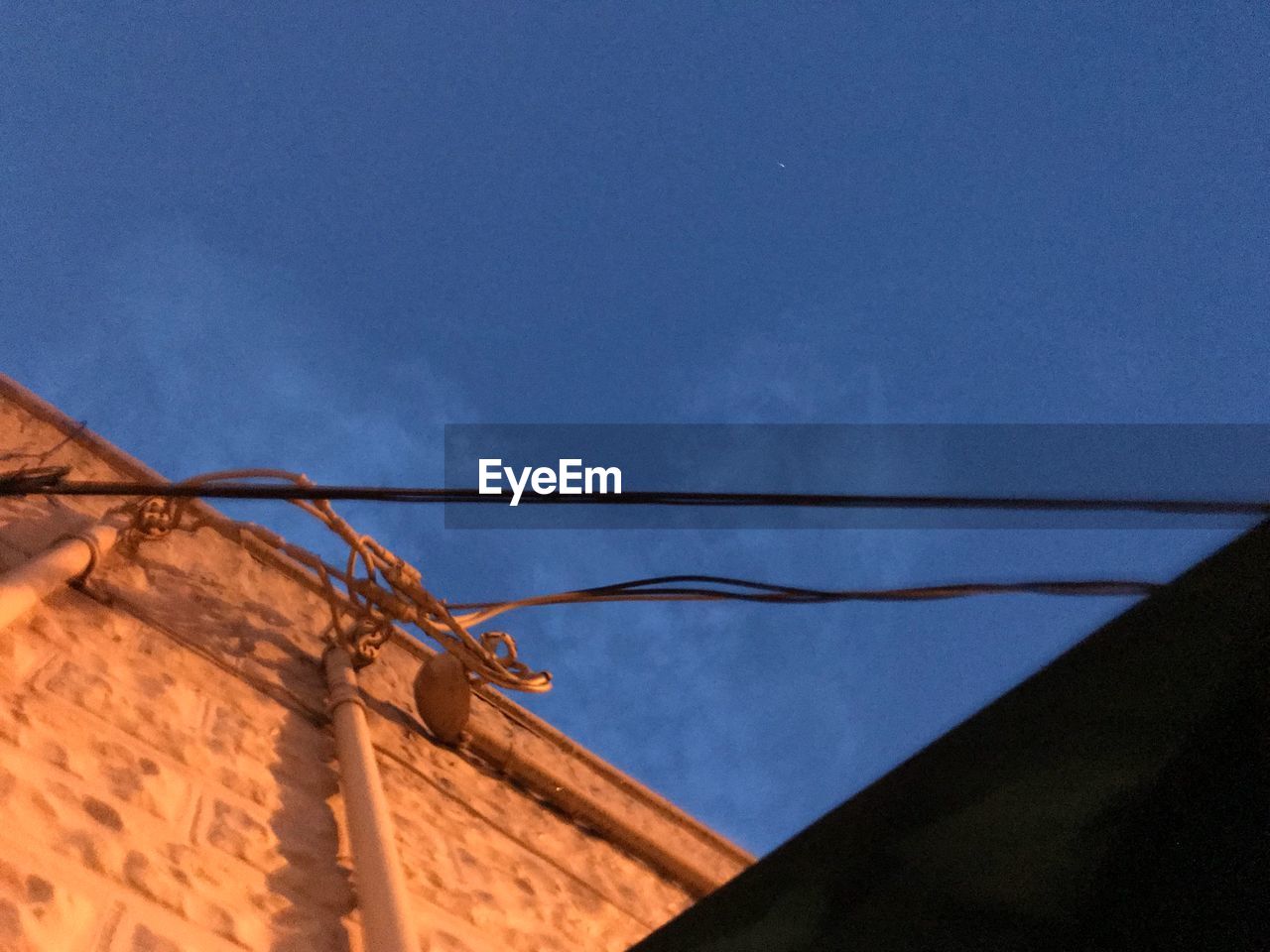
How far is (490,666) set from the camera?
13.1ft

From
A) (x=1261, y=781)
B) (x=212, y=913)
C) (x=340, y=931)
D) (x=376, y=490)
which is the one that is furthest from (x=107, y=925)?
(x=1261, y=781)

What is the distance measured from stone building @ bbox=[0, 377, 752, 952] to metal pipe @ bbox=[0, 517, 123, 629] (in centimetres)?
6

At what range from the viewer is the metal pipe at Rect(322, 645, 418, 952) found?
2.31 meters

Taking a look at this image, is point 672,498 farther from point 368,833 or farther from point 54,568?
point 54,568

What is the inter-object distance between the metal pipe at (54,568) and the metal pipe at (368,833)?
2.39 feet

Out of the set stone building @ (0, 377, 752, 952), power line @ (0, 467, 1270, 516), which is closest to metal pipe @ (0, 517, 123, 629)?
stone building @ (0, 377, 752, 952)

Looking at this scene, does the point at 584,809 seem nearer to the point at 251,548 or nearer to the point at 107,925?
the point at 251,548

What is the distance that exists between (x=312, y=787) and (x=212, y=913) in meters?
0.75

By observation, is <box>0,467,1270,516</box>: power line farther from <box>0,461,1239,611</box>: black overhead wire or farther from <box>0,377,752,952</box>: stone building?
<box>0,377,752,952</box>: stone building

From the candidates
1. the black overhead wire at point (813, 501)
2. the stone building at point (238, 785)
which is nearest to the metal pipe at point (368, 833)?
the stone building at point (238, 785)

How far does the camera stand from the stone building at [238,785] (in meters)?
2.26

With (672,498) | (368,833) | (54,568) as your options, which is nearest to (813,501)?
(672,498)

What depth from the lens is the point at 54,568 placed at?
3.01 m

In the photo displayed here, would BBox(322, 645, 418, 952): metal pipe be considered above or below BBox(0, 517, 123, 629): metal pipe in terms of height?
below
